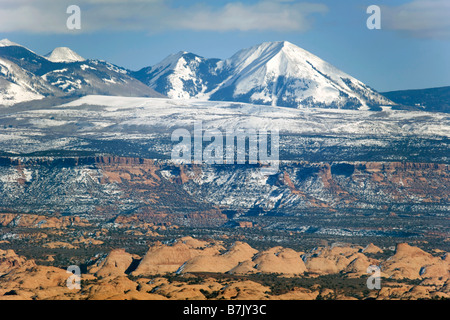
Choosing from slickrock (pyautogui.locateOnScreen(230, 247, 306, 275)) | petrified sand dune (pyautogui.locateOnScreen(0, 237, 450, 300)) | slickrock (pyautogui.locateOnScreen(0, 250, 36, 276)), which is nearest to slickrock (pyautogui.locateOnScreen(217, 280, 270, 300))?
petrified sand dune (pyautogui.locateOnScreen(0, 237, 450, 300))

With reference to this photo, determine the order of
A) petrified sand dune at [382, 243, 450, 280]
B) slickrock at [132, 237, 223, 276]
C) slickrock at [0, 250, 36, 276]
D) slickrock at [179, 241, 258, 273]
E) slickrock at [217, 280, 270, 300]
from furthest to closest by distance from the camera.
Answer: petrified sand dune at [382, 243, 450, 280] < slickrock at [132, 237, 223, 276] < slickrock at [179, 241, 258, 273] < slickrock at [0, 250, 36, 276] < slickrock at [217, 280, 270, 300]

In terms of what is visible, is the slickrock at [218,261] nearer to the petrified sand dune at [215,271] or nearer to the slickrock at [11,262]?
the petrified sand dune at [215,271]

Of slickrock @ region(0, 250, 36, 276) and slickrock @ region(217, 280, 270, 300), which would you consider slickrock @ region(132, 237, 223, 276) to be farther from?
slickrock @ region(217, 280, 270, 300)

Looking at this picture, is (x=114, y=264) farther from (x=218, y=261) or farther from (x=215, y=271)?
(x=218, y=261)

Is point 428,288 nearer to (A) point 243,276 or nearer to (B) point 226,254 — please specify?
(A) point 243,276

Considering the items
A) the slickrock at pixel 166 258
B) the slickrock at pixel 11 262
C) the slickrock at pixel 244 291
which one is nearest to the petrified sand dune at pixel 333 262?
the slickrock at pixel 166 258

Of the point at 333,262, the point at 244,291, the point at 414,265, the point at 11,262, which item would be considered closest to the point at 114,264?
the point at 11,262

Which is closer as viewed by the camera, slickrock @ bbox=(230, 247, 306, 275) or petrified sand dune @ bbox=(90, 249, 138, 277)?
petrified sand dune @ bbox=(90, 249, 138, 277)

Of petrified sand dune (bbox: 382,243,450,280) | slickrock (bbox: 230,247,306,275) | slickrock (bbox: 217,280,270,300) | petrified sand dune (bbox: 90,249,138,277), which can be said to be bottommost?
petrified sand dune (bbox: 382,243,450,280)

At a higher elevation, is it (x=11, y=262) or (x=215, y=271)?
(x=11, y=262)
